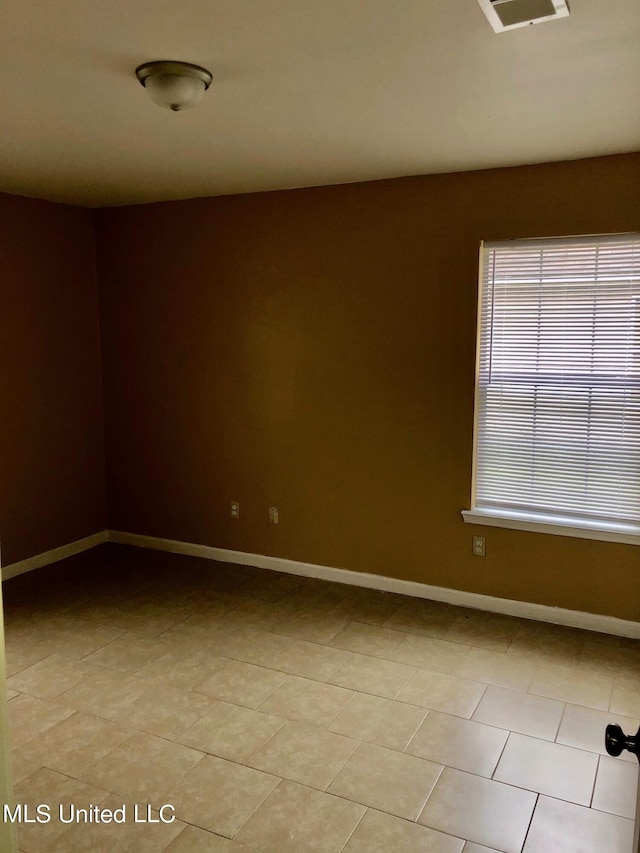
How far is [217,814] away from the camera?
2.30m

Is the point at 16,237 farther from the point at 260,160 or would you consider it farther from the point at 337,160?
the point at 337,160

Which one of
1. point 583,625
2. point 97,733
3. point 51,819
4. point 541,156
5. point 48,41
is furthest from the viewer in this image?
point 583,625

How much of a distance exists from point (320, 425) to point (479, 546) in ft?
3.90

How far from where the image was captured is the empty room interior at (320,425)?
87.2 inches

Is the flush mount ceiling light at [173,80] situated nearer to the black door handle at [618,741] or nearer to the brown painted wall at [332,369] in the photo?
the brown painted wall at [332,369]

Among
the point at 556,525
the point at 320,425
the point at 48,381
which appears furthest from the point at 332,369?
the point at 48,381

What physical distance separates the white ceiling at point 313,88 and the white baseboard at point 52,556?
240 cm

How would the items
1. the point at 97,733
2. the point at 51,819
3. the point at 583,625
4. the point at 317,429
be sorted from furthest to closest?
1. the point at 317,429
2. the point at 583,625
3. the point at 97,733
4. the point at 51,819

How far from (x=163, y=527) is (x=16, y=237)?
216 cm

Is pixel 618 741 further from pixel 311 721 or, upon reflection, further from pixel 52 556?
pixel 52 556

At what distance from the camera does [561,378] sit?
3.60 metres

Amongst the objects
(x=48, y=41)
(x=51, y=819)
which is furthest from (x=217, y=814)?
(x=48, y=41)

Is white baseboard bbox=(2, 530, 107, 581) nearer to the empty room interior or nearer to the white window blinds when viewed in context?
the empty room interior

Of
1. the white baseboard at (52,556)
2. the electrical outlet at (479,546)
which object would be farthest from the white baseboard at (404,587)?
the electrical outlet at (479,546)
